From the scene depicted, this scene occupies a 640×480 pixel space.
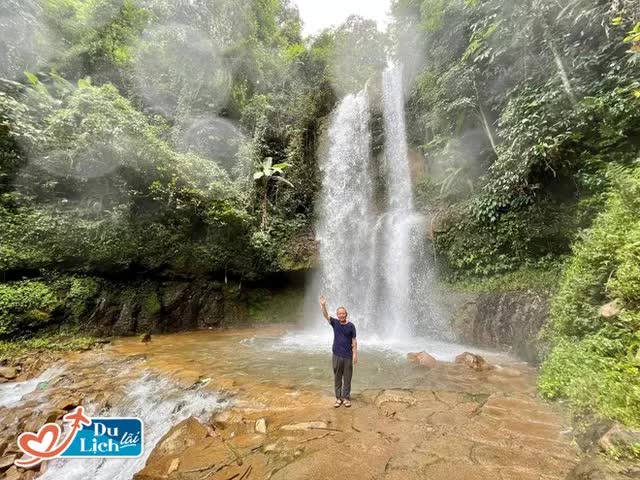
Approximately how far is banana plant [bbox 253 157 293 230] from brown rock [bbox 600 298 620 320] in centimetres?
1269

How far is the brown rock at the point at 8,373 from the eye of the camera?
24.8 ft

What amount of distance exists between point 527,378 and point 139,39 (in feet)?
73.5

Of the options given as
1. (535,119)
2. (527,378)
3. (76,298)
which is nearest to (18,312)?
(76,298)

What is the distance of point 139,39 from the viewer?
1733 centimetres

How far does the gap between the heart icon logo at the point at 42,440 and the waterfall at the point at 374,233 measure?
9.61 meters

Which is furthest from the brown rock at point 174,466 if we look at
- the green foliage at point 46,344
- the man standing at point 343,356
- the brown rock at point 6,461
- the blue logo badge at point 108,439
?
the green foliage at point 46,344

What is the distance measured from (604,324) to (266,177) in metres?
13.9

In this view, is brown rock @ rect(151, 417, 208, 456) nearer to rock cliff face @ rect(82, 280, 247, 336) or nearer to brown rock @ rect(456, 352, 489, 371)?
brown rock @ rect(456, 352, 489, 371)

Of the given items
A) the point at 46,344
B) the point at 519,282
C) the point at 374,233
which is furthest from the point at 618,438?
the point at 46,344

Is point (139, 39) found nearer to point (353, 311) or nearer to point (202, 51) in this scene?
point (202, 51)

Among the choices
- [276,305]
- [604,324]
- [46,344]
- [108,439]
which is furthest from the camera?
[276,305]

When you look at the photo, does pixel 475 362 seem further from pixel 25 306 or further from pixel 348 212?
pixel 25 306

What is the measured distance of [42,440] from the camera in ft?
12.4

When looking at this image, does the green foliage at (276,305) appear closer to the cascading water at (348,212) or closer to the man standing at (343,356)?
the cascading water at (348,212)
